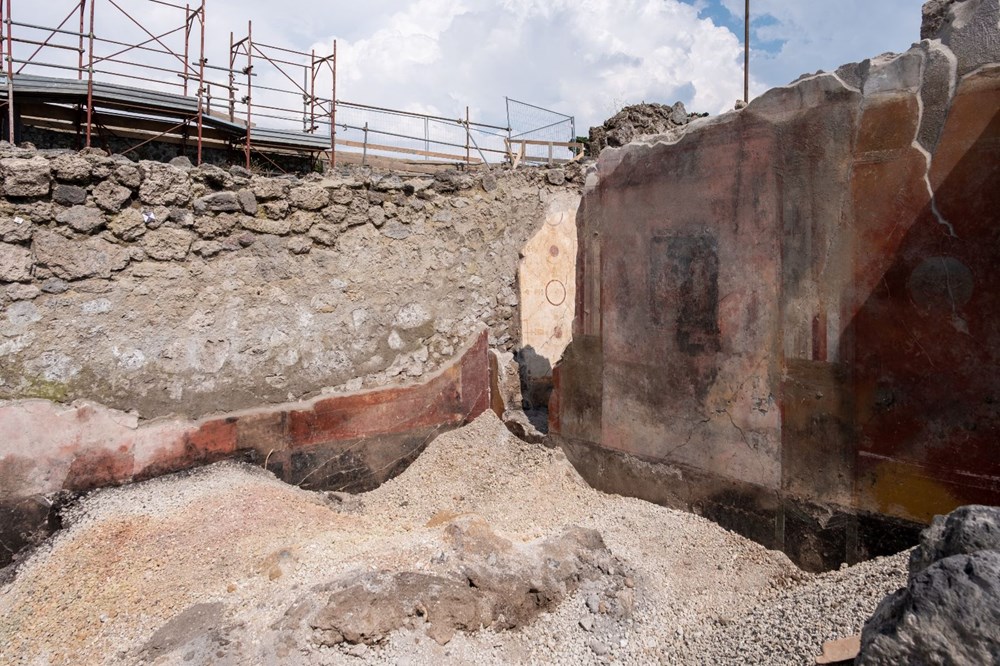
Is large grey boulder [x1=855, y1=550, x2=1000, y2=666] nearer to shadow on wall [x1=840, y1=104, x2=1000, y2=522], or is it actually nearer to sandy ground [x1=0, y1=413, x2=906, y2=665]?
sandy ground [x1=0, y1=413, x2=906, y2=665]

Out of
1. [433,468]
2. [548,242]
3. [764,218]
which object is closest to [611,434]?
[433,468]

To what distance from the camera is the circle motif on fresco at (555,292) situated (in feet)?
17.3

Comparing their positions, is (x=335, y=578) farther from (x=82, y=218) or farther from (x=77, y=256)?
(x=82, y=218)

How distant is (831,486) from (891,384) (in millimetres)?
541

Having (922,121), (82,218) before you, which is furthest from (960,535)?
(82,218)

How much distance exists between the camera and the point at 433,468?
4.29m

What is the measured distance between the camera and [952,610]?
1.40 metres

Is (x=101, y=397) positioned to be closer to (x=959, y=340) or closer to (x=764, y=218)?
(x=764, y=218)

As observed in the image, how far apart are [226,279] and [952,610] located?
3639 mm

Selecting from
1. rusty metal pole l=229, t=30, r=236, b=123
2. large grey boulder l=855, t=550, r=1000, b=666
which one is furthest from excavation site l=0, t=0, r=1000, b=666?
rusty metal pole l=229, t=30, r=236, b=123

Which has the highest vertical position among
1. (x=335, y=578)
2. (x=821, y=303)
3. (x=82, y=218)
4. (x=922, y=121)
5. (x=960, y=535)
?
(x=922, y=121)

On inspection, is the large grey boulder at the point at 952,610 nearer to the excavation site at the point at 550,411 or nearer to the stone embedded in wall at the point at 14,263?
the excavation site at the point at 550,411

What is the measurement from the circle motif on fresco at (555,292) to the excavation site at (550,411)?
74 cm

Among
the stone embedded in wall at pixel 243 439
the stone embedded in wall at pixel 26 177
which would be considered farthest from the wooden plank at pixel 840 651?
the stone embedded in wall at pixel 26 177
